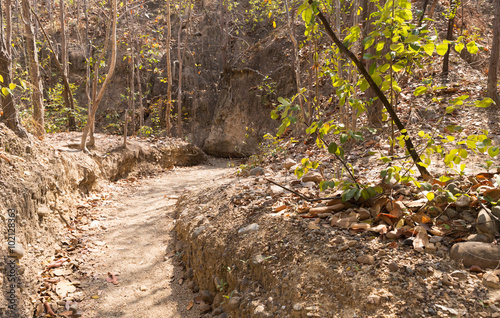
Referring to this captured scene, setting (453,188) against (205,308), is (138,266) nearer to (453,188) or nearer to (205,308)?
(205,308)

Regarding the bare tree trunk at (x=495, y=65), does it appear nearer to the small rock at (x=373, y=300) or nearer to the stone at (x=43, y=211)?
the small rock at (x=373, y=300)

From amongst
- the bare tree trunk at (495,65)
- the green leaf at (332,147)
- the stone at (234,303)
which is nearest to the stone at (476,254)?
the green leaf at (332,147)

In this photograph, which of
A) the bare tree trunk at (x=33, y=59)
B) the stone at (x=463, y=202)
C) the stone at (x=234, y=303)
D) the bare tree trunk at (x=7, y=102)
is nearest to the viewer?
the stone at (x=463, y=202)

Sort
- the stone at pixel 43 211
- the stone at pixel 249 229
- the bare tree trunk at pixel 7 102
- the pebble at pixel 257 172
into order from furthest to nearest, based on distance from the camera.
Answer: the pebble at pixel 257 172 → the bare tree trunk at pixel 7 102 → the stone at pixel 43 211 → the stone at pixel 249 229

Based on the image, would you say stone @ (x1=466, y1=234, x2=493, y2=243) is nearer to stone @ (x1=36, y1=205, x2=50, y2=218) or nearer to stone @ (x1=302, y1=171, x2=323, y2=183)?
stone @ (x1=302, y1=171, x2=323, y2=183)

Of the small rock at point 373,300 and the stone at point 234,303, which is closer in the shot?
the small rock at point 373,300

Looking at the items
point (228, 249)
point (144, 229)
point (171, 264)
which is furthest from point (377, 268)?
point (144, 229)

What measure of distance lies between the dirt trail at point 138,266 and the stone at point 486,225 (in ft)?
8.20

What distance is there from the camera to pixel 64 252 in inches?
151

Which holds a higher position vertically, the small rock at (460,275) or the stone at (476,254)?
the stone at (476,254)

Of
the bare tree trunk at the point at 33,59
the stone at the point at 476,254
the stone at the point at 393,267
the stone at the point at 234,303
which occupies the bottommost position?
the stone at the point at 234,303

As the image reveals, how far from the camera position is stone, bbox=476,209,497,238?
203 centimetres

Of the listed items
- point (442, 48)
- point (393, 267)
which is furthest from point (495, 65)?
point (393, 267)

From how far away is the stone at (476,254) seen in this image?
1.88 metres
